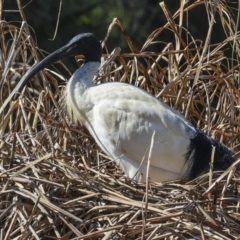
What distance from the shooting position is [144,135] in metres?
4.91

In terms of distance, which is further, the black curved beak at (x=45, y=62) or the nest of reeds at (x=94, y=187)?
the black curved beak at (x=45, y=62)

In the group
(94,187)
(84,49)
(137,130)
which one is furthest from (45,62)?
(94,187)

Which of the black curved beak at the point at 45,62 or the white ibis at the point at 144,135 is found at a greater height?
the black curved beak at the point at 45,62

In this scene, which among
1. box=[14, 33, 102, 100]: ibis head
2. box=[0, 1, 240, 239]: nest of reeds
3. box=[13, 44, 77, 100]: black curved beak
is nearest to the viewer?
box=[0, 1, 240, 239]: nest of reeds

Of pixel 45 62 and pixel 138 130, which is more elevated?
pixel 45 62

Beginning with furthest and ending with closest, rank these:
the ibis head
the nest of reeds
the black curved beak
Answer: the ibis head, the black curved beak, the nest of reeds

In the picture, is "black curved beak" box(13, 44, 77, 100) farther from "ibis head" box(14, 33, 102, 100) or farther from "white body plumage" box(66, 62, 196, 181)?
"white body plumage" box(66, 62, 196, 181)

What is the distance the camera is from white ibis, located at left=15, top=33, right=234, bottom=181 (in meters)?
4.86

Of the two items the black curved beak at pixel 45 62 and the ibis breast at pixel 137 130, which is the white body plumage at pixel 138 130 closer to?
the ibis breast at pixel 137 130

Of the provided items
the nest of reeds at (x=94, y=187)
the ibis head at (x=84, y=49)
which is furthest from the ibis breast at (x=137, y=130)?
the ibis head at (x=84, y=49)

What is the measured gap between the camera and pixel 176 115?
192 inches

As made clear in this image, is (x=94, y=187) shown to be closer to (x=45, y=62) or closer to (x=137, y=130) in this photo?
(x=137, y=130)

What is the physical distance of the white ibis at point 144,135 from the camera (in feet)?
15.9

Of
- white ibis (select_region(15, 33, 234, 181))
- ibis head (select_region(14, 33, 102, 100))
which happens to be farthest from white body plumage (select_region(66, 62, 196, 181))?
ibis head (select_region(14, 33, 102, 100))
